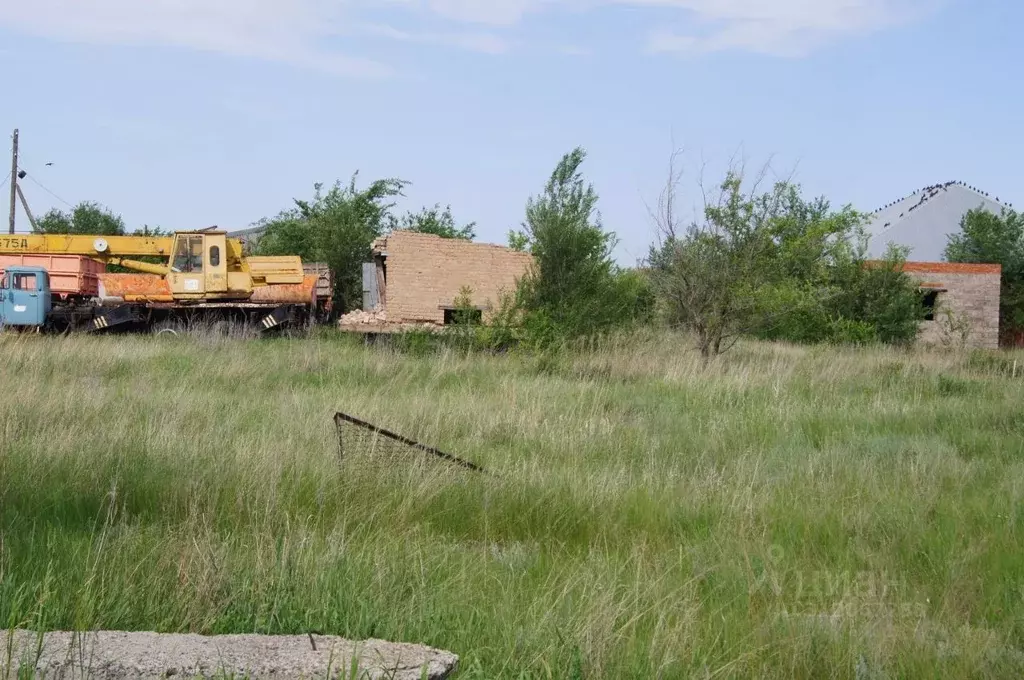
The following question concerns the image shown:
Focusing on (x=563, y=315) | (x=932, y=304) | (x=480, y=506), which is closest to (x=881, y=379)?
(x=563, y=315)

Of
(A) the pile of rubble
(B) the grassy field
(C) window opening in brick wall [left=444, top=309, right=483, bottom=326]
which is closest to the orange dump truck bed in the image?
(A) the pile of rubble

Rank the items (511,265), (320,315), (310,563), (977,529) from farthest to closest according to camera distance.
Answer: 1. (320,315)
2. (511,265)
3. (977,529)
4. (310,563)

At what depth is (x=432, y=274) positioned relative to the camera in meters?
23.9

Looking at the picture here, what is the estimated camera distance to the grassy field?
12.1ft

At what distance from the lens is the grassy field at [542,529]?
3.68 metres

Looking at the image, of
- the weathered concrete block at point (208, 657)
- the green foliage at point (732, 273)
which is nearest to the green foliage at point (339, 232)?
the green foliage at point (732, 273)

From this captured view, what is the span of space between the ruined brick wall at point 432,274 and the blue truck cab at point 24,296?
820cm

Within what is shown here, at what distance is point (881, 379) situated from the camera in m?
13.9

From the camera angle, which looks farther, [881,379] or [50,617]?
[881,379]

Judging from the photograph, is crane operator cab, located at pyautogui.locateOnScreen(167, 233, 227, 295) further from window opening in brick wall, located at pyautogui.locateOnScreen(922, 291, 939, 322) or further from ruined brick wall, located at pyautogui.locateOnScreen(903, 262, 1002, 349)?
window opening in brick wall, located at pyautogui.locateOnScreen(922, 291, 939, 322)

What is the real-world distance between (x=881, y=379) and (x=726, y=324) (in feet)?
11.2

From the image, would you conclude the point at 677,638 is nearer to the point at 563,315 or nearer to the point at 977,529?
the point at 977,529

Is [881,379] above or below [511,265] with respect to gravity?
below

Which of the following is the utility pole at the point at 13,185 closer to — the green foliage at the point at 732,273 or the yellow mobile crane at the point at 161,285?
the yellow mobile crane at the point at 161,285
